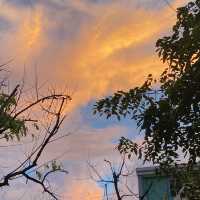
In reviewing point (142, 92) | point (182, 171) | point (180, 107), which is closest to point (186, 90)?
point (180, 107)

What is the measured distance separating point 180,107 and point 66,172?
3475mm

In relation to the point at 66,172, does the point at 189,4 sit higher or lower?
higher

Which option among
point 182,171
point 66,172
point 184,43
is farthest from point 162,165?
point 66,172

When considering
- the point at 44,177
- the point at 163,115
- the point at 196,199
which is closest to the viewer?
the point at 44,177

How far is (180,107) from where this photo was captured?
37.8 feet

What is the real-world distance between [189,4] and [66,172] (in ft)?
15.8

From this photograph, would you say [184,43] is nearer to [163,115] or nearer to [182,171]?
[163,115]

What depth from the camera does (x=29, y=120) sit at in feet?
28.2

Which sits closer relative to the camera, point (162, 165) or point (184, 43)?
point (184, 43)

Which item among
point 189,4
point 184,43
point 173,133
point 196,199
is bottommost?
point 196,199

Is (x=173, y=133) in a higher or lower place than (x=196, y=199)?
higher

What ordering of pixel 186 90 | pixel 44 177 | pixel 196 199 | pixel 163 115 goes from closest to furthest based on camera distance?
pixel 44 177, pixel 186 90, pixel 163 115, pixel 196 199

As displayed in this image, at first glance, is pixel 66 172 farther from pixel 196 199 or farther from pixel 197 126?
pixel 196 199

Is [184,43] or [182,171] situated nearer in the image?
[184,43]
